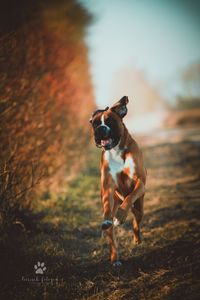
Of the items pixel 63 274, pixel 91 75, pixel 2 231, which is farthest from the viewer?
pixel 91 75

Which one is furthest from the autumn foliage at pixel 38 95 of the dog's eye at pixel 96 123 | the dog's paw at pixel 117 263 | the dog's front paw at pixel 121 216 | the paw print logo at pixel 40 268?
the dog's front paw at pixel 121 216

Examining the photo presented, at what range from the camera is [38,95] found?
7234 mm

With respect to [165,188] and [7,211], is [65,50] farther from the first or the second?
[7,211]

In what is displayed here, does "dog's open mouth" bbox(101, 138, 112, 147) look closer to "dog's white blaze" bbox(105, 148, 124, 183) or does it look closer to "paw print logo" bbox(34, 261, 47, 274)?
"dog's white blaze" bbox(105, 148, 124, 183)

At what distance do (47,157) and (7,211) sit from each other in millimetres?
2451

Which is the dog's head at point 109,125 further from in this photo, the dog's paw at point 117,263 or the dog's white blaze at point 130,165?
the dog's paw at point 117,263

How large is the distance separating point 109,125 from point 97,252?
7.93 feet

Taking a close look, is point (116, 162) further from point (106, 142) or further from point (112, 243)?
point (112, 243)

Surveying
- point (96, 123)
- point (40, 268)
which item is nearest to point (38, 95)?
point (40, 268)

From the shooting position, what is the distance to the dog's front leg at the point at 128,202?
318 cm

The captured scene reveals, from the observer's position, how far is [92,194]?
8.54m

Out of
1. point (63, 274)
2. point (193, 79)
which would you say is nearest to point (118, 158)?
point (63, 274)

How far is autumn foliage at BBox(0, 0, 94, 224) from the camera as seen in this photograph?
561 cm

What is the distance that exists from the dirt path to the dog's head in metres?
1.54
